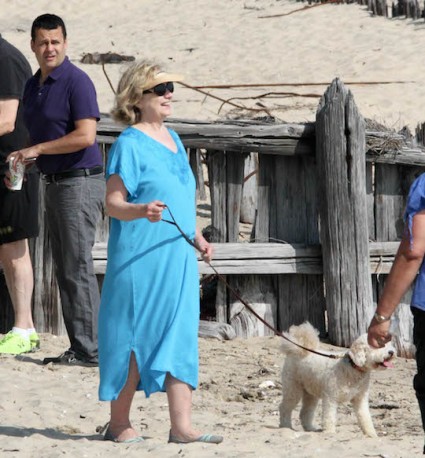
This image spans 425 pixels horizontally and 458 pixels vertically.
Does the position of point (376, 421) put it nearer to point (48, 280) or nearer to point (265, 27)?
point (48, 280)

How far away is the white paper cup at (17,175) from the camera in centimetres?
708

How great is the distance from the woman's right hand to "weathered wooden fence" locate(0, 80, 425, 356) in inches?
124

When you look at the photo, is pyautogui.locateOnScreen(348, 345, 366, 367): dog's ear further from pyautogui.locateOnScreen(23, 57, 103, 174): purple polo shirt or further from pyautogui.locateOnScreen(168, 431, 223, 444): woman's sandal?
pyautogui.locateOnScreen(23, 57, 103, 174): purple polo shirt

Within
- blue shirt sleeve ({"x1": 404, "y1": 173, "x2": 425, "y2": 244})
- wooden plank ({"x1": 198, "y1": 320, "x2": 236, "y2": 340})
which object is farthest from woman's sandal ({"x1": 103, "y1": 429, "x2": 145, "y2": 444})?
wooden plank ({"x1": 198, "y1": 320, "x2": 236, "y2": 340})

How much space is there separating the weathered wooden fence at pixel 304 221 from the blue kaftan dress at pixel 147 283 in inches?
111

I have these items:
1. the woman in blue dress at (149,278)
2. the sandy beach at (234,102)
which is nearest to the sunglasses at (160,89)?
the woman in blue dress at (149,278)

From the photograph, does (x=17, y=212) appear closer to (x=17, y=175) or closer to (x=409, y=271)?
(x=17, y=175)

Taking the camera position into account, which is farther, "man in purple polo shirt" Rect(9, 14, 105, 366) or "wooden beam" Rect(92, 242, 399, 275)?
"wooden beam" Rect(92, 242, 399, 275)

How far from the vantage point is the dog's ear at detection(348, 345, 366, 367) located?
6.04 metres

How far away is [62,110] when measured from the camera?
708 centimetres

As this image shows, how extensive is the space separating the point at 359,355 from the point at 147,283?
1.24m

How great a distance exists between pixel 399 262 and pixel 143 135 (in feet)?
4.52

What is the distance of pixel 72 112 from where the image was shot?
7.07 m

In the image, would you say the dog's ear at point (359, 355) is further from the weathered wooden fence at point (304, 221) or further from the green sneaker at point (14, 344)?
the green sneaker at point (14, 344)
